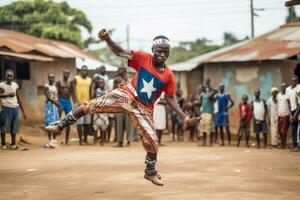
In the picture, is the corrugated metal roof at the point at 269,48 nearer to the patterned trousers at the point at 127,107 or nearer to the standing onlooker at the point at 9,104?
the standing onlooker at the point at 9,104

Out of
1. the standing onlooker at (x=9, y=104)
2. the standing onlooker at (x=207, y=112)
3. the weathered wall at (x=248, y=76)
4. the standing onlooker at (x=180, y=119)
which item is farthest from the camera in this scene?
the weathered wall at (x=248, y=76)

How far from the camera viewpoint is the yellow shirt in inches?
593

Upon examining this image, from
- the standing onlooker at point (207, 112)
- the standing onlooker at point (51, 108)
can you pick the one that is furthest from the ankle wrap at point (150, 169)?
the standing onlooker at point (207, 112)

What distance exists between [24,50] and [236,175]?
1145cm

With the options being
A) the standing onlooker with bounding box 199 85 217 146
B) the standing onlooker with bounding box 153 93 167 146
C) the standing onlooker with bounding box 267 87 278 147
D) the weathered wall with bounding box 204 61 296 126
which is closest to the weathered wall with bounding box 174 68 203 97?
the weathered wall with bounding box 204 61 296 126

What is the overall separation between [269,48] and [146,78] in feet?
46.5

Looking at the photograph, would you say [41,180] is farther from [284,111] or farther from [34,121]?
[34,121]

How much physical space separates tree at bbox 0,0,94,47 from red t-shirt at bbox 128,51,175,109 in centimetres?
2572

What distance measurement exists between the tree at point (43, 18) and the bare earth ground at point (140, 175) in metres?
20.5

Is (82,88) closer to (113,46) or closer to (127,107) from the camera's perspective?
(127,107)

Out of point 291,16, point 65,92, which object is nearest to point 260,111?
point 65,92

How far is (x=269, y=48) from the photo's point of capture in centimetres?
2042

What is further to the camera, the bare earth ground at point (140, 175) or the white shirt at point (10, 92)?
the white shirt at point (10, 92)

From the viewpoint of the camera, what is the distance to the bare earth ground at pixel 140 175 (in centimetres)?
712
